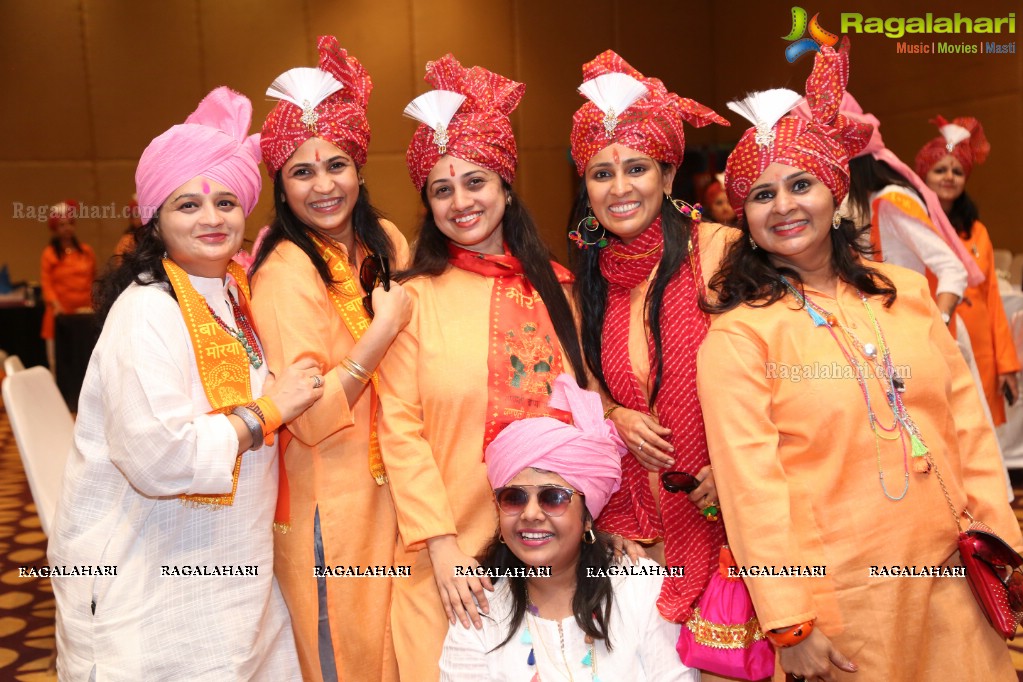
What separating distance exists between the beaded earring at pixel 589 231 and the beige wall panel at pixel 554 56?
815cm

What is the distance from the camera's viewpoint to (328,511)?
88.2 inches

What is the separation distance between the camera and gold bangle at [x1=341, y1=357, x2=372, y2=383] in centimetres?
219

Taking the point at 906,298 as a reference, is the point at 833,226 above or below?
above

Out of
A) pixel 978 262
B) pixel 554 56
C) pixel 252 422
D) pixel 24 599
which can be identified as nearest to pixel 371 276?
pixel 252 422

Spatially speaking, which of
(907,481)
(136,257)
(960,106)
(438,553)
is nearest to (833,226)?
(907,481)

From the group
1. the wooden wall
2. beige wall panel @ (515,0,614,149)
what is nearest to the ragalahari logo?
the wooden wall

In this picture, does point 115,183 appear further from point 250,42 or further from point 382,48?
point 382,48

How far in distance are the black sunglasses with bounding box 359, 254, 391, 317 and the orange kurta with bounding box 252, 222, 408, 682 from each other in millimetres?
104

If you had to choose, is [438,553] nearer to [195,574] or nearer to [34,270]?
[195,574]

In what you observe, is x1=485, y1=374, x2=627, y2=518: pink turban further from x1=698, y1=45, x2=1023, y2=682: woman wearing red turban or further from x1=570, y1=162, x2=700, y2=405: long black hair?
x1=698, y1=45, x2=1023, y2=682: woman wearing red turban

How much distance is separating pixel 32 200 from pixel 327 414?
930 cm

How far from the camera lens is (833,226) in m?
2.10

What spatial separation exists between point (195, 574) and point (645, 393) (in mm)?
1144

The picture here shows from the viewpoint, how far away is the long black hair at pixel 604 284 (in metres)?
2.28
